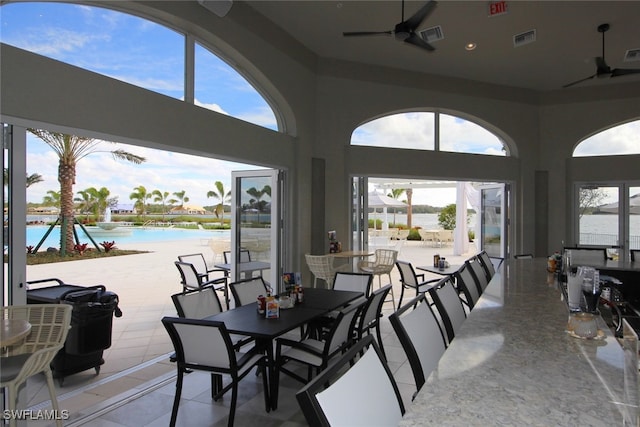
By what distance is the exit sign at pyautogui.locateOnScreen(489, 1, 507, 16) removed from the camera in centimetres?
486

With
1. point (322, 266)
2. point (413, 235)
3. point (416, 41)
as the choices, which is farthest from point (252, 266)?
point (413, 235)

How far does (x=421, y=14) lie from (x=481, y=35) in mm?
2530

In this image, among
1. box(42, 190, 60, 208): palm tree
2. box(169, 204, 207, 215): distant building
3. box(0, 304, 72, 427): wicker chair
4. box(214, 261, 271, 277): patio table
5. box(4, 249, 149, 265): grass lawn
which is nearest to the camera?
box(0, 304, 72, 427): wicker chair

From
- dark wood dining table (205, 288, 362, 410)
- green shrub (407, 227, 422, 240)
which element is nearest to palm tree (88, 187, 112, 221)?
green shrub (407, 227, 422, 240)

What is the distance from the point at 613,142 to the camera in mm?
7996

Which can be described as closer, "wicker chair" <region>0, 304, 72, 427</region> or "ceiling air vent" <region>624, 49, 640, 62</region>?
"wicker chair" <region>0, 304, 72, 427</region>

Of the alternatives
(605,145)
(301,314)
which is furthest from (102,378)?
(605,145)

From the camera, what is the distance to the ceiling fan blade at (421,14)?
12.4 feet

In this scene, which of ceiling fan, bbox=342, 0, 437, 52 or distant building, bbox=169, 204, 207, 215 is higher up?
ceiling fan, bbox=342, 0, 437, 52

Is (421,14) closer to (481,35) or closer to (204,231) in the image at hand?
(481,35)

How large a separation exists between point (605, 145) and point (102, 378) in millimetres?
9391

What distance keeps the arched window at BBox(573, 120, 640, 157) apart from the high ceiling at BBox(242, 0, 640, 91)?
0.94m

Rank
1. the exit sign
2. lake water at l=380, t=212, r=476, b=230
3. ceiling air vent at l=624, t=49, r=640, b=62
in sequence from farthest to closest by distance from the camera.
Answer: lake water at l=380, t=212, r=476, b=230, ceiling air vent at l=624, t=49, r=640, b=62, the exit sign

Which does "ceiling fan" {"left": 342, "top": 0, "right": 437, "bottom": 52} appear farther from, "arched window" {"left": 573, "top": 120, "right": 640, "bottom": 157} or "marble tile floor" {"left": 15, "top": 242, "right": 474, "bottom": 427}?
"arched window" {"left": 573, "top": 120, "right": 640, "bottom": 157}
